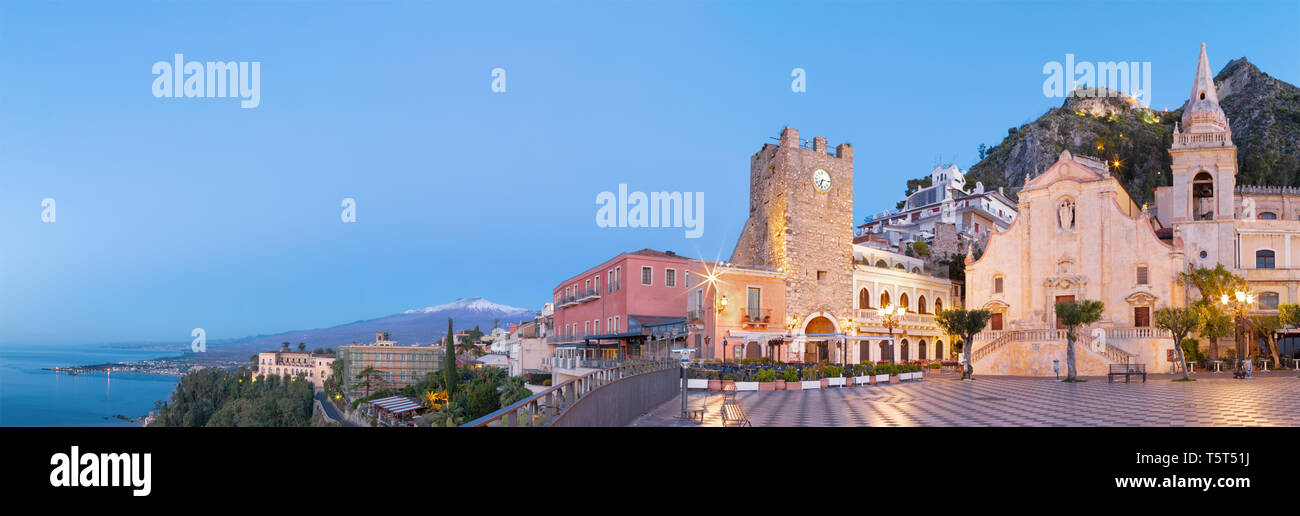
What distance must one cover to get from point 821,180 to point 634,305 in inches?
570

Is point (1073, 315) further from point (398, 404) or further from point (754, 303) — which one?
point (398, 404)

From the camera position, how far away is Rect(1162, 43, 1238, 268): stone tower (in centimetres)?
4197

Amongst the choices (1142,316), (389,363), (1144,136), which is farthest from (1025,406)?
(1144,136)

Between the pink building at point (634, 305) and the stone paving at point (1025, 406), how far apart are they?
47.3 ft

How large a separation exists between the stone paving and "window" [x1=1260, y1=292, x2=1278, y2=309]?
16856mm

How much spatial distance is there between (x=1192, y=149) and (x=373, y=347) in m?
64.3

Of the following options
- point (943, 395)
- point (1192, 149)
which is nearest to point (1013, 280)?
point (1192, 149)

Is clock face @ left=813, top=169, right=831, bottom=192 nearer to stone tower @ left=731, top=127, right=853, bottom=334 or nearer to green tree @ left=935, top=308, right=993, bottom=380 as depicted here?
stone tower @ left=731, top=127, right=853, bottom=334

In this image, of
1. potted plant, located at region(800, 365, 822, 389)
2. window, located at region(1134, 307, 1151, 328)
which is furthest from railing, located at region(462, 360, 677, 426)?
window, located at region(1134, 307, 1151, 328)

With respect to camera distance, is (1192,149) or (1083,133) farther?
(1083,133)

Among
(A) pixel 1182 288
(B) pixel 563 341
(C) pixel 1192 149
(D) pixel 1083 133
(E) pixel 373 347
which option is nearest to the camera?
(A) pixel 1182 288

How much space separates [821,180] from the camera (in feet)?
152
